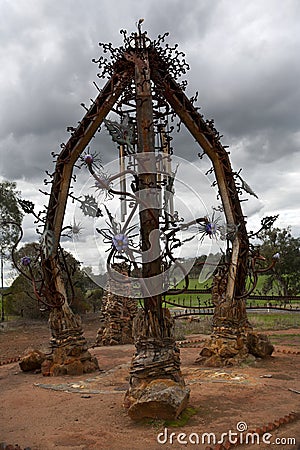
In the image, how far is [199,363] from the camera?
812 cm

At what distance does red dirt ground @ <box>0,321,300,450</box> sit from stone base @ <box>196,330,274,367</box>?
0.71 ft

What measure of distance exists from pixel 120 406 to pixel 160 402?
873mm

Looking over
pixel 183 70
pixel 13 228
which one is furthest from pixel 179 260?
pixel 13 228

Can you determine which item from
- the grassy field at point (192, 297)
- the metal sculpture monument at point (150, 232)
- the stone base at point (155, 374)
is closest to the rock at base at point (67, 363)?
the metal sculpture monument at point (150, 232)

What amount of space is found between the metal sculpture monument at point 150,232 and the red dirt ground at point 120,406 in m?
0.33

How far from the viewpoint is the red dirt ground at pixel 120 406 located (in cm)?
397

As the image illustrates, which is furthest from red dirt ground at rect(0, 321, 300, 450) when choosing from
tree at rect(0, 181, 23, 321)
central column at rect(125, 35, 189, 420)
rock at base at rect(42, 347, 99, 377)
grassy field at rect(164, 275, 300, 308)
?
tree at rect(0, 181, 23, 321)

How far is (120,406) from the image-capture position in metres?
5.00

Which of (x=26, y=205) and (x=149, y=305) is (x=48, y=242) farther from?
(x=149, y=305)

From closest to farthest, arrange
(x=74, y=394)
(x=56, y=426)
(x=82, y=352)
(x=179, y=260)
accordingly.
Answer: (x=56, y=426) < (x=179, y=260) < (x=74, y=394) < (x=82, y=352)

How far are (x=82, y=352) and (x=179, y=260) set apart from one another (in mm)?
3866

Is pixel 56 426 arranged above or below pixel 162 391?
below

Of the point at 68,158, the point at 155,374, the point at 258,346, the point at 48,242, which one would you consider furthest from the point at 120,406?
the point at 68,158

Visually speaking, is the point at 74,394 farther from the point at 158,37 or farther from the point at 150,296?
the point at 158,37
